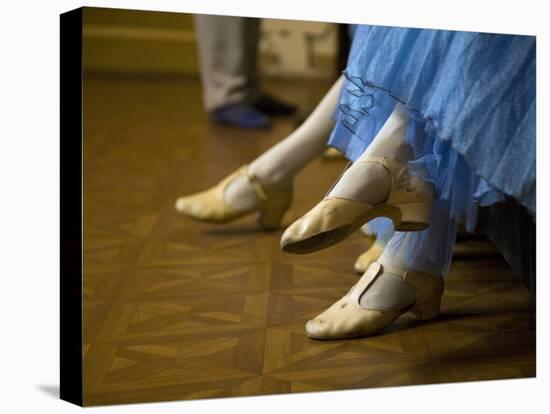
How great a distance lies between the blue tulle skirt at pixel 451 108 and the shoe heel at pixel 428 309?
0.05 m

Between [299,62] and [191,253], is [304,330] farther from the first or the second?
[299,62]

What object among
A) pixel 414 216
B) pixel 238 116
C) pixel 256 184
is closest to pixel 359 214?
pixel 414 216

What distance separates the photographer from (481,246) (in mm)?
1166

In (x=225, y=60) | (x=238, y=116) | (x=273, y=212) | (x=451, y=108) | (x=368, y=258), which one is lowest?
(x=238, y=116)

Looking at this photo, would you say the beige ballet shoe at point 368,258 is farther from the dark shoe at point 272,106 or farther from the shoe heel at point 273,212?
the dark shoe at point 272,106

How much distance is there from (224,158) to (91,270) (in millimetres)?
738

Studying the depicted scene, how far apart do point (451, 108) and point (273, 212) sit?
0.42 meters

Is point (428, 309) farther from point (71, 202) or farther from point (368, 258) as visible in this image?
point (71, 202)

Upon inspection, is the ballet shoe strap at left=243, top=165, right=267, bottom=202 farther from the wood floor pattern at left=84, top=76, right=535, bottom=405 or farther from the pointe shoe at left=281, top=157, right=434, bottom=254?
the pointe shoe at left=281, top=157, right=434, bottom=254

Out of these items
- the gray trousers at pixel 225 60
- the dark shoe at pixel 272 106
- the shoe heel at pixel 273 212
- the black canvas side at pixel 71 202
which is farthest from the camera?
the gray trousers at pixel 225 60

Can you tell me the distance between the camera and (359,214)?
1.04 metres

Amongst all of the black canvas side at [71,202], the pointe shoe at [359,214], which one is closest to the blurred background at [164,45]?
the black canvas side at [71,202]

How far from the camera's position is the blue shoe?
2.24 m

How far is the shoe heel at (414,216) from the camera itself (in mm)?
1071
